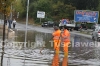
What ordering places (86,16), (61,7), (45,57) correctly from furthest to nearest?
(61,7)
(86,16)
(45,57)

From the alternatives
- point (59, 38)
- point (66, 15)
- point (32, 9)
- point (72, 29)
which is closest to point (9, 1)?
point (59, 38)

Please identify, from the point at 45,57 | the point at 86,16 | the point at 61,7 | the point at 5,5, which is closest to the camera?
the point at 5,5

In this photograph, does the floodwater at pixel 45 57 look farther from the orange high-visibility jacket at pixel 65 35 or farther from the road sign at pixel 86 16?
the road sign at pixel 86 16

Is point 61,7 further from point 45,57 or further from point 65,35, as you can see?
point 45,57

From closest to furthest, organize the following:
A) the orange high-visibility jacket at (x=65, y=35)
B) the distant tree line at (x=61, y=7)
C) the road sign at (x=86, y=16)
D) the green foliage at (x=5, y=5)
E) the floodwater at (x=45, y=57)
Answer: the floodwater at (x=45, y=57) → the green foliage at (x=5, y=5) → the orange high-visibility jacket at (x=65, y=35) → the road sign at (x=86, y=16) → the distant tree line at (x=61, y=7)

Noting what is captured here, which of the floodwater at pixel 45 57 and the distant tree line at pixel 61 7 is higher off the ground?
the floodwater at pixel 45 57

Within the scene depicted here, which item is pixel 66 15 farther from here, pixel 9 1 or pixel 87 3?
pixel 9 1

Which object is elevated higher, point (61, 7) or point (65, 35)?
point (65, 35)

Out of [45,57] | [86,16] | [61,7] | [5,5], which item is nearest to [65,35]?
[45,57]

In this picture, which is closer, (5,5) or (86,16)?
(5,5)

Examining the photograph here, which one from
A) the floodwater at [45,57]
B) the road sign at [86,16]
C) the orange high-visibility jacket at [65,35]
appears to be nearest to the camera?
the floodwater at [45,57]

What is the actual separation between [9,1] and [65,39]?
3420mm

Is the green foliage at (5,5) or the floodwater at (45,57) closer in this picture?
the floodwater at (45,57)

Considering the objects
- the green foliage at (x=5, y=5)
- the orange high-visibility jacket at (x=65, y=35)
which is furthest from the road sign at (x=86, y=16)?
the green foliage at (x=5, y=5)
